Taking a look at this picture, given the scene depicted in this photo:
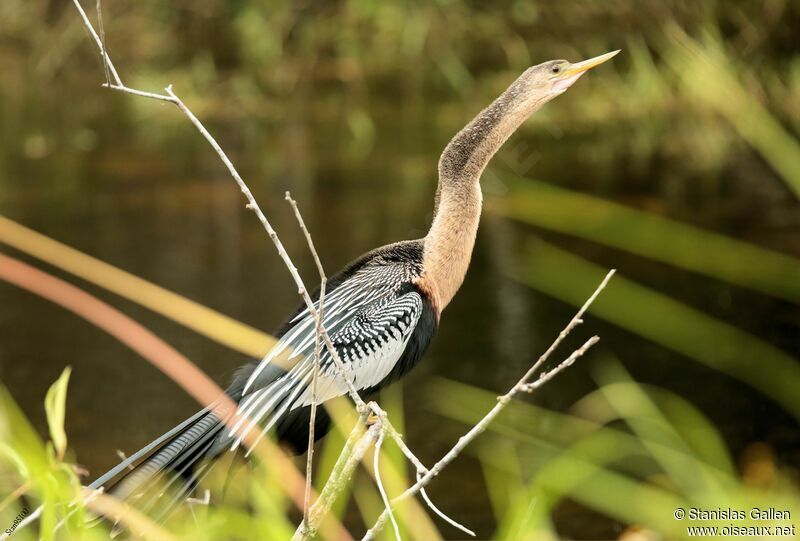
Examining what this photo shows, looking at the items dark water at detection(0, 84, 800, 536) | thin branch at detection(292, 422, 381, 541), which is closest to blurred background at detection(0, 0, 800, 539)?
dark water at detection(0, 84, 800, 536)

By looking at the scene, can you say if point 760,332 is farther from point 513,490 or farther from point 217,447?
point 217,447

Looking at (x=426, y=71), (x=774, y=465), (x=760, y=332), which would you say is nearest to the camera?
(x=774, y=465)

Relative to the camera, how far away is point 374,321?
123 inches

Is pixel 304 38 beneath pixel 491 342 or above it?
above

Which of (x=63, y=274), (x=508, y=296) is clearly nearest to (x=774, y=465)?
(x=508, y=296)

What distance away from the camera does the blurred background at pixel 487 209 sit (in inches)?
134

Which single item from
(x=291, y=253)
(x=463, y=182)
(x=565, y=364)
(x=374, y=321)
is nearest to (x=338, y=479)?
(x=565, y=364)

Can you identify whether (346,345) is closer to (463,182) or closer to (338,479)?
(463,182)

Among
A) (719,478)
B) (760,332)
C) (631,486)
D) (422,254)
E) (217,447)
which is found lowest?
(760,332)

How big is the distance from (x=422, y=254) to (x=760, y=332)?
10.4ft

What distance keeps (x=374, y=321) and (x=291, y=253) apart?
3865 millimetres

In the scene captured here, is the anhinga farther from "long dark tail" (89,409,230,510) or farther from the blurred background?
the blurred background

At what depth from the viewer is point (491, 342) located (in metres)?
5.86

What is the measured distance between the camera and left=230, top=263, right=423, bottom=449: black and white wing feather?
2.91 meters
